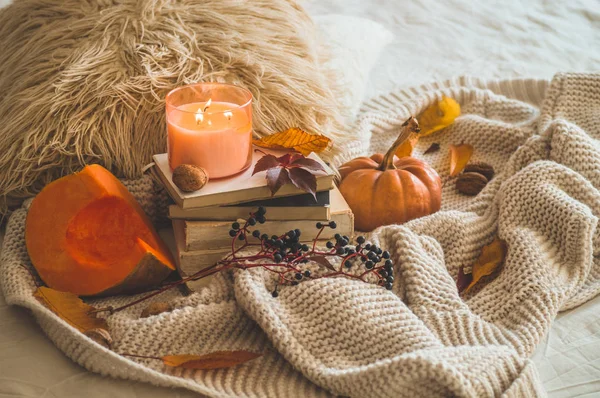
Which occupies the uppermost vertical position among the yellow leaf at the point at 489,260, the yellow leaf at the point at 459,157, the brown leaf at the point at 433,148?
the yellow leaf at the point at 489,260

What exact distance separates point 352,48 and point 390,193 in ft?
1.62

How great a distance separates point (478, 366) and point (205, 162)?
42 cm

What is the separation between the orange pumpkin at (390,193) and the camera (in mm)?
978

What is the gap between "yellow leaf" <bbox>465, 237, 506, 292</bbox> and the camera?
2.88 ft

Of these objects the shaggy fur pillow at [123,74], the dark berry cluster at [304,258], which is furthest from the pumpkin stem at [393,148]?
the dark berry cluster at [304,258]

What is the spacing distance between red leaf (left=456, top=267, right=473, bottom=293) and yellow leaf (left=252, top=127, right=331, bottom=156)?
0.26m

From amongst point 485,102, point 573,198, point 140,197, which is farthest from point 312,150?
point 485,102

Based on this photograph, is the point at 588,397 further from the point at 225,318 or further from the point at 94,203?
the point at 94,203

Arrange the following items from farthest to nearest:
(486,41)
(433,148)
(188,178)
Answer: (486,41) < (433,148) < (188,178)

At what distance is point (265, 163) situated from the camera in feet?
2.81

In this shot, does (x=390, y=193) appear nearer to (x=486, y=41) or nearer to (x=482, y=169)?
(x=482, y=169)

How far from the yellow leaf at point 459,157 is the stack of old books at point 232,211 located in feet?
1.17

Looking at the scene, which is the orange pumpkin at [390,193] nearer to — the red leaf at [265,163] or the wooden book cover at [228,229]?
the wooden book cover at [228,229]

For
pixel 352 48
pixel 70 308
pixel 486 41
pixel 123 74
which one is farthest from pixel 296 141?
pixel 486 41
